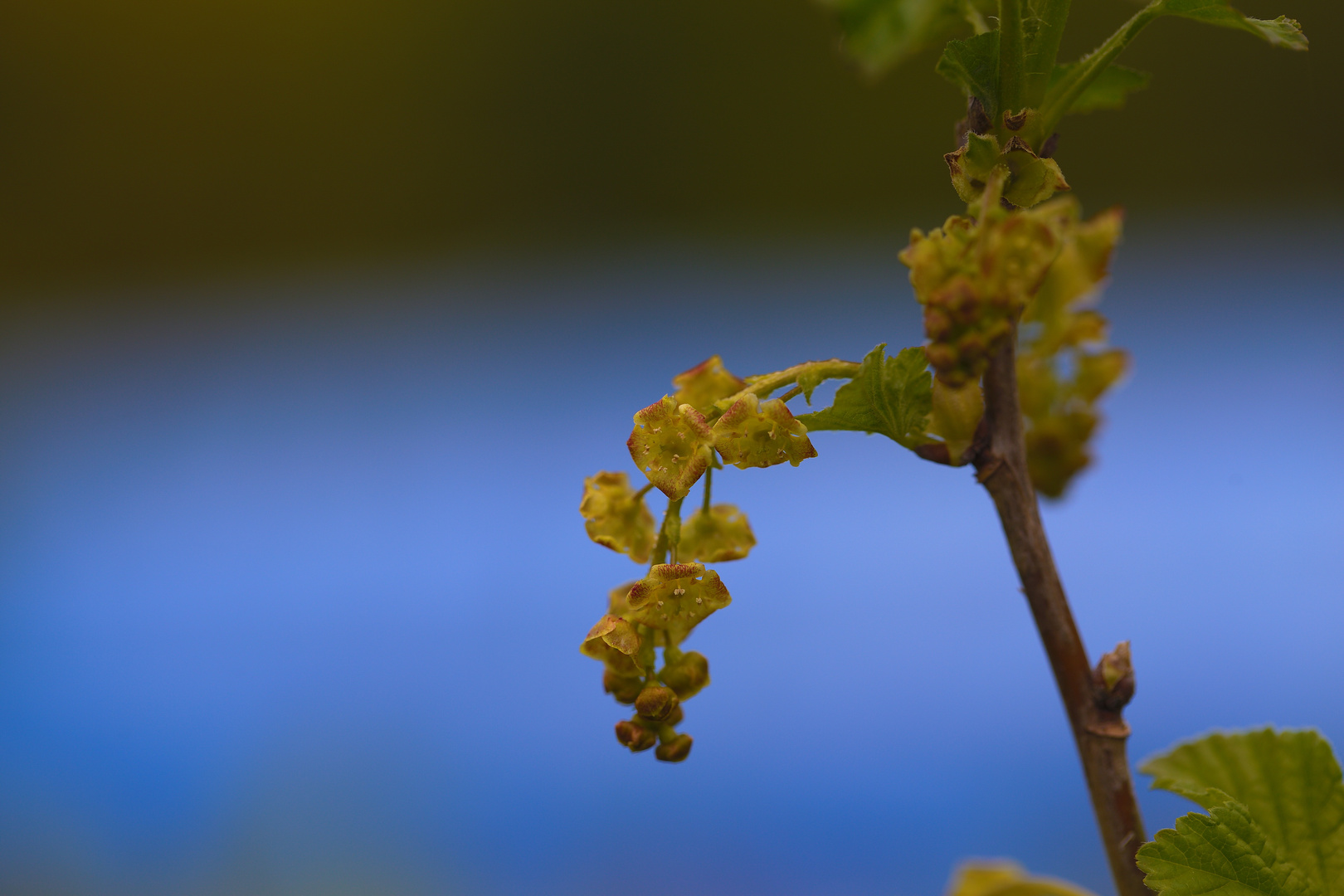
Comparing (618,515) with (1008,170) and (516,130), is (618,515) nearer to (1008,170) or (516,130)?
(1008,170)

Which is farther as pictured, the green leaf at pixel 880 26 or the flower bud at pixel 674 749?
the flower bud at pixel 674 749

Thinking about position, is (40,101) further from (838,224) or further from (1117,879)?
(1117,879)

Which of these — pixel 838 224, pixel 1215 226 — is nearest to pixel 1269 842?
pixel 838 224

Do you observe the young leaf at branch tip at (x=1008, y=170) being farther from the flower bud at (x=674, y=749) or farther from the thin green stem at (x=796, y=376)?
the flower bud at (x=674, y=749)

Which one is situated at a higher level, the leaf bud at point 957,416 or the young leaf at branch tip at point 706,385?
the young leaf at branch tip at point 706,385

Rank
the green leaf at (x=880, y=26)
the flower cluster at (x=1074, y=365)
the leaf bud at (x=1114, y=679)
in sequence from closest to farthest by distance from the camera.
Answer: the green leaf at (x=880, y=26) → the leaf bud at (x=1114, y=679) → the flower cluster at (x=1074, y=365)

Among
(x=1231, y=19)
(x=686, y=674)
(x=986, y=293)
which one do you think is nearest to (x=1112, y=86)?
(x=1231, y=19)

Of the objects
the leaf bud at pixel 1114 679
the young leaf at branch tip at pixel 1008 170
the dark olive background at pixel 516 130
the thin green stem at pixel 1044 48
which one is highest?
the dark olive background at pixel 516 130

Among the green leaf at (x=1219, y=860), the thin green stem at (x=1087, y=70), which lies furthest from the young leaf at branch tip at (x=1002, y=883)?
the thin green stem at (x=1087, y=70)
